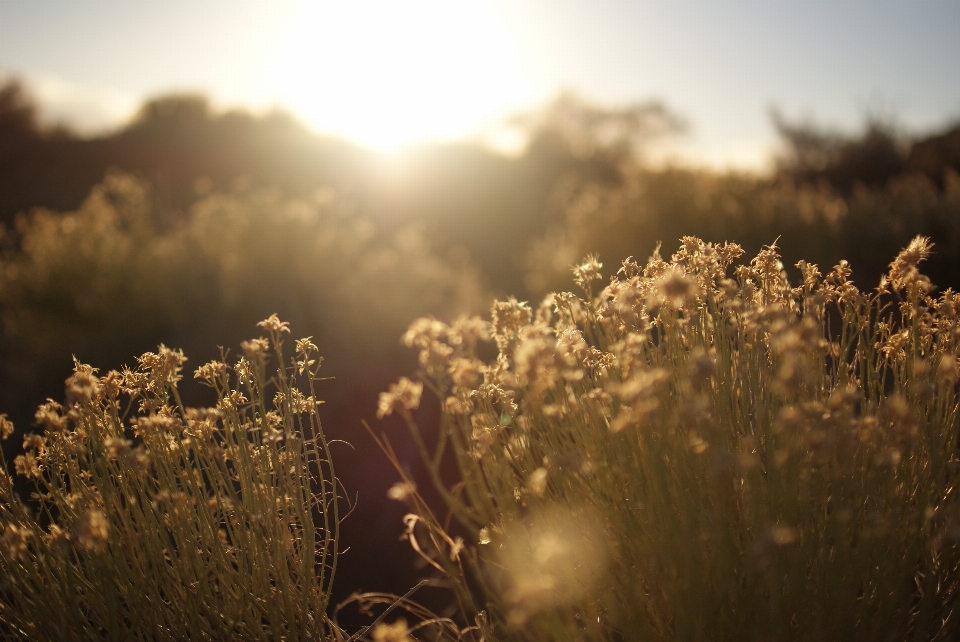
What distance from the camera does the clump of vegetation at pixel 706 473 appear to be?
139cm

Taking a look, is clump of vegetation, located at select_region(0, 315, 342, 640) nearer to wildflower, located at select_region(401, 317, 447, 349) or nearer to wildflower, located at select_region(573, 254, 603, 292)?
wildflower, located at select_region(401, 317, 447, 349)

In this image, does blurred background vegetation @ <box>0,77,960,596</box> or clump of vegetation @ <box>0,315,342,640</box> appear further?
blurred background vegetation @ <box>0,77,960,596</box>

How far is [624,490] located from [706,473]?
0.20 metres

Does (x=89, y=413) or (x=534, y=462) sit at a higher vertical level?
(x=89, y=413)

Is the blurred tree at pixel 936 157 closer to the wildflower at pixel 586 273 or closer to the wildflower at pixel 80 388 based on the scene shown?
the wildflower at pixel 586 273

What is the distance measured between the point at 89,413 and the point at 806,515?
5.62 feet

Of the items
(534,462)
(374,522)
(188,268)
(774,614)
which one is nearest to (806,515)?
(774,614)

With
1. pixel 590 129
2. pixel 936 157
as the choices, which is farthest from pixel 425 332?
pixel 590 129

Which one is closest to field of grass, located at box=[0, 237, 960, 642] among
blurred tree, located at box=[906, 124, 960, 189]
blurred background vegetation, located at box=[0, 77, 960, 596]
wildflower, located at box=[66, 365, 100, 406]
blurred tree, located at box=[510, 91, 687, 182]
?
wildflower, located at box=[66, 365, 100, 406]

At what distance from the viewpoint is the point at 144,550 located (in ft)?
6.34

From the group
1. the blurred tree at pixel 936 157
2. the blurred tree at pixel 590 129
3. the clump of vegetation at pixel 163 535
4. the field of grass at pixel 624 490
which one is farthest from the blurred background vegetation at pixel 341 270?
the blurred tree at pixel 590 129

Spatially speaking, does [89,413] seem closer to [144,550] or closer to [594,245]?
[144,550]

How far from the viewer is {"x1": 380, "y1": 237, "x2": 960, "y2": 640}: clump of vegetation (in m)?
1.39

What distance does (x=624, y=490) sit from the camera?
1723 mm
